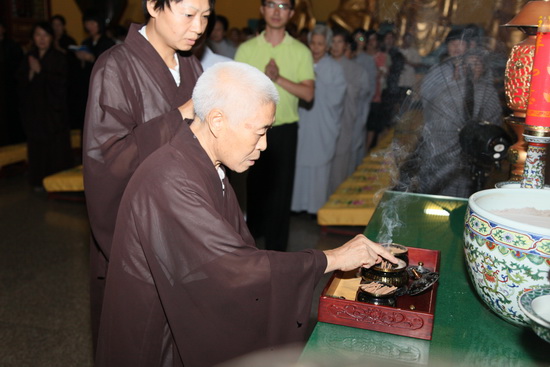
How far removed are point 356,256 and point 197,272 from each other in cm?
31

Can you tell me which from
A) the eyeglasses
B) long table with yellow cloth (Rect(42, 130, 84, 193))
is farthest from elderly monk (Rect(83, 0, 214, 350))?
long table with yellow cloth (Rect(42, 130, 84, 193))

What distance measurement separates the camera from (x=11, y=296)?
2.69 meters

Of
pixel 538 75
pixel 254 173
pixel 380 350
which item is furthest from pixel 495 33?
pixel 254 173

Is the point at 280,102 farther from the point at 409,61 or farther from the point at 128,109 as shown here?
the point at 128,109

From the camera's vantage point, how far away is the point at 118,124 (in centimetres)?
158

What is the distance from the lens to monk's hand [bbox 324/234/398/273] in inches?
43.6

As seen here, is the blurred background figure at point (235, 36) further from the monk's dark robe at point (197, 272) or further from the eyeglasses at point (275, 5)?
the monk's dark robe at point (197, 272)

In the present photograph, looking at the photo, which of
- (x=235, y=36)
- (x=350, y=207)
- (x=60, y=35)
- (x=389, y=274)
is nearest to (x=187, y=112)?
(x=389, y=274)

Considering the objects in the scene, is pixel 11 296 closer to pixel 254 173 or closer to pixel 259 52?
pixel 254 173

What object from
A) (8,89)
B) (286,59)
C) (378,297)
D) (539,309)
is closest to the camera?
(539,309)

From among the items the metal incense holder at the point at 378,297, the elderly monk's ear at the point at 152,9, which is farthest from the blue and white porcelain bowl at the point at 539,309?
the elderly monk's ear at the point at 152,9

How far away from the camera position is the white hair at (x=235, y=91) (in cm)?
110

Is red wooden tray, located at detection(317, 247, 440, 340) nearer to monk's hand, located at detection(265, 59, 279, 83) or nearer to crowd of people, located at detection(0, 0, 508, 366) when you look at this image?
crowd of people, located at detection(0, 0, 508, 366)

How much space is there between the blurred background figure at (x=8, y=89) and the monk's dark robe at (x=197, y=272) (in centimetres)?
490
